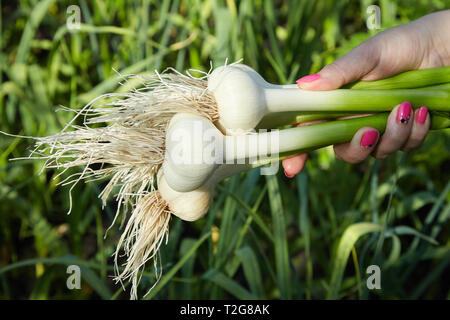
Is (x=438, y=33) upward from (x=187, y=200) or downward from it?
upward

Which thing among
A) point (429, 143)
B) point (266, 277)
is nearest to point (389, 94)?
point (429, 143)

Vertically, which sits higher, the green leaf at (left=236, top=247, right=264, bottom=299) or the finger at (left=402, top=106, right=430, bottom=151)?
the finger at (left=402, top=106, right=430, bottom=151)

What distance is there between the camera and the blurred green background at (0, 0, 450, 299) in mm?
1068

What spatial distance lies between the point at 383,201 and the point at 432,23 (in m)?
0.69

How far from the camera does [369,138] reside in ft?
2.83

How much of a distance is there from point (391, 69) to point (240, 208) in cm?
46

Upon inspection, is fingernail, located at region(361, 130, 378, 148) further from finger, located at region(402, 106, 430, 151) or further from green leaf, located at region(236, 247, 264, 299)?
green leaf, located at region(236, 247, 264, 299)

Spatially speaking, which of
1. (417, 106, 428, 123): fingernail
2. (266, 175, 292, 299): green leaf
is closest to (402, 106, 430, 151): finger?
(417, 106, 428, 123): fingernail

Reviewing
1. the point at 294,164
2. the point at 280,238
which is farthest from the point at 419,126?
the point at 280,238

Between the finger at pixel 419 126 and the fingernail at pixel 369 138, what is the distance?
9 cm

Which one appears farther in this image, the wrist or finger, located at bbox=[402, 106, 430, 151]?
the wrist

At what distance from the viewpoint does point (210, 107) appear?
0.79 meters

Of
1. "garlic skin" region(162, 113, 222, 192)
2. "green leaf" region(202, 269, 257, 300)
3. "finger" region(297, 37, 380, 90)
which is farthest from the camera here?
"green leaf" region(202, 269, 257, 300)

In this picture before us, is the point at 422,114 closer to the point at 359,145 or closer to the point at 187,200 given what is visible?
the point at 359,145
